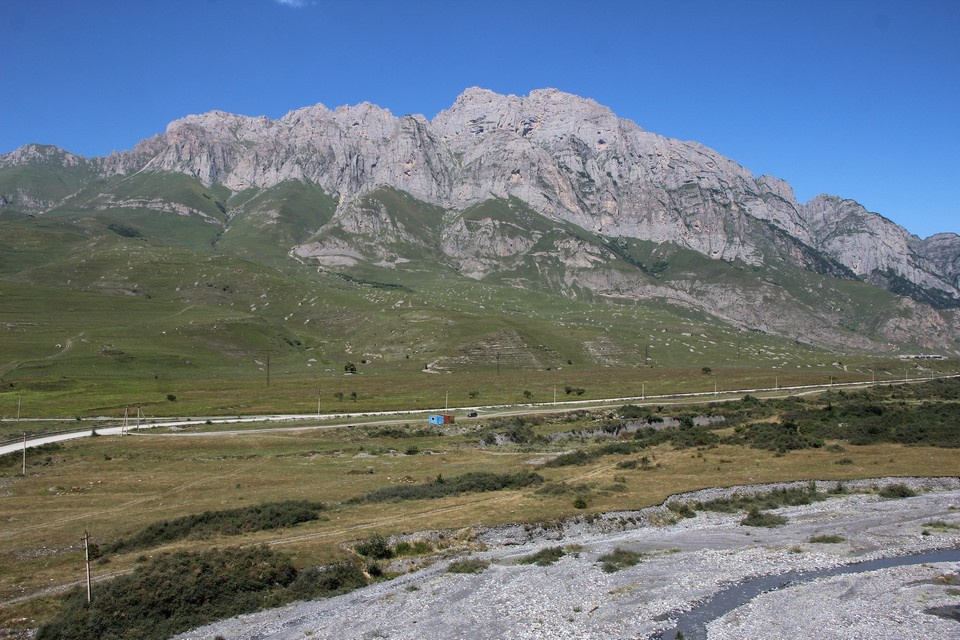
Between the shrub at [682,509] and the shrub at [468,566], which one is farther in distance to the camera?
the shrub at [682,509]

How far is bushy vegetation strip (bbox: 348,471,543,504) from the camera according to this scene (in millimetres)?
55469

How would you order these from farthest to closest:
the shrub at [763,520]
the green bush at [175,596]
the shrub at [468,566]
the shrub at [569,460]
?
the shrub at [569,460], the shrub at [763,520], the shrub at [468,566], the green bush at [175,596]

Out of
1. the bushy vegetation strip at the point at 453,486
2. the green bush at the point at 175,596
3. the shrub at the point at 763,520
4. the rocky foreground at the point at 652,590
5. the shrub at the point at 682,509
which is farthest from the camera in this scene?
the bushy vegetation strip at the point at 453,486

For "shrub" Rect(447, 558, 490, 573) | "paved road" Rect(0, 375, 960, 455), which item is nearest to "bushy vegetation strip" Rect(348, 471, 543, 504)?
"shrub" Rect(447, 558, 490, 573)

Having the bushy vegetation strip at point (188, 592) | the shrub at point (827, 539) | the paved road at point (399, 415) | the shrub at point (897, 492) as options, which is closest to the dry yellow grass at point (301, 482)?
the bushy vegetation strip at point (188, 592)

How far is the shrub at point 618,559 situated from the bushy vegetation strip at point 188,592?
47.8 ft

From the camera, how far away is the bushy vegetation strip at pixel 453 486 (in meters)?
55.5

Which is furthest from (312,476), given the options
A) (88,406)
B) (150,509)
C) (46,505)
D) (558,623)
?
(88,406)

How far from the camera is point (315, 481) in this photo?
63.0 m

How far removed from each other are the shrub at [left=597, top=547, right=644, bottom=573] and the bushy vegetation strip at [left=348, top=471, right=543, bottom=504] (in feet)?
60.9

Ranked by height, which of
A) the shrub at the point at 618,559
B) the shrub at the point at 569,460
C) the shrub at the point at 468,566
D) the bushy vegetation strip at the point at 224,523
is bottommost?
the shrub at the point at 618,559

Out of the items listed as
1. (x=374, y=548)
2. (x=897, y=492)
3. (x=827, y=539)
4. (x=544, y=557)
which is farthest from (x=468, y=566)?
(x=897, y=492)

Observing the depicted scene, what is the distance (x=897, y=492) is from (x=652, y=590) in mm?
34331

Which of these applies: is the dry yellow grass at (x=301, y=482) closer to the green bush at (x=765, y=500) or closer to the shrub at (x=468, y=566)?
the green bush at (x=765, y=500)
